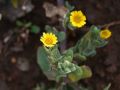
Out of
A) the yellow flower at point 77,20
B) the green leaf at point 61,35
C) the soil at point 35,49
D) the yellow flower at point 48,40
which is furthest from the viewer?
the soil at point 35,49

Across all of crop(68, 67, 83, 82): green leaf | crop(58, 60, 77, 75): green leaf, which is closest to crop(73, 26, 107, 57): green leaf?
crop(68, 67, 83, 82): green leaf

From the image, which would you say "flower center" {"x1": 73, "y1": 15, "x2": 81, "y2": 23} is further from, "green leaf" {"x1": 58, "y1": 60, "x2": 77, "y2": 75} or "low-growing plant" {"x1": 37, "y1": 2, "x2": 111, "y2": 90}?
"green leaf" {"x1": 58, "y1": 60, "x2": 77, "y2": 75}

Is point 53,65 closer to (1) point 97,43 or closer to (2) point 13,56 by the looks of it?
(1) point 97,43

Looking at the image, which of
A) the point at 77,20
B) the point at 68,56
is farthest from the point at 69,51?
the point at 77,20

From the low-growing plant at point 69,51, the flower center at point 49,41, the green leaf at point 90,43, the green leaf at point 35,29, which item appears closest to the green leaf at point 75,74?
the low-growing plant at point 69,51

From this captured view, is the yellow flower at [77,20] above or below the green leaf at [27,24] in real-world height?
above

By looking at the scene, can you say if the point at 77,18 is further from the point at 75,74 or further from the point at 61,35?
the point at 75,74

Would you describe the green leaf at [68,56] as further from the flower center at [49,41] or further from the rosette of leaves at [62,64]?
the flower center at [49,41]

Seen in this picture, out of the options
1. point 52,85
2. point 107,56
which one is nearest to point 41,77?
point 52,85
